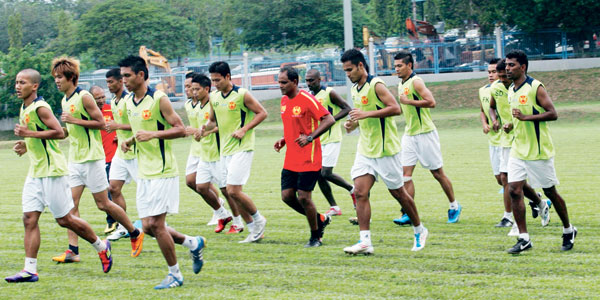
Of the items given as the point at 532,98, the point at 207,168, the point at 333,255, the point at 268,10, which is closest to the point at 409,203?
the point at 333,255

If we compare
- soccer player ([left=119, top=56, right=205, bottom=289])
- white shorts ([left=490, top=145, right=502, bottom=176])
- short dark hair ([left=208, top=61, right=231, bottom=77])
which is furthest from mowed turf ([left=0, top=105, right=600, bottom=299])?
short dark hair ([left=208, top=61, right=231, bottom=77])

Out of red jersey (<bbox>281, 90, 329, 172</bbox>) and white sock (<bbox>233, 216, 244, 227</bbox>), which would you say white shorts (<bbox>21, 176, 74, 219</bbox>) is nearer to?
red jersey (<bbox>281, 90, 329, 172</bbox>)

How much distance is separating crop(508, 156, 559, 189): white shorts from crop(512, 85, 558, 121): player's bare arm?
0.50 m

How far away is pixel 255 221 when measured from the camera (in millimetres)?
10008

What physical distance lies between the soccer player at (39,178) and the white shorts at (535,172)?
4.61 meters

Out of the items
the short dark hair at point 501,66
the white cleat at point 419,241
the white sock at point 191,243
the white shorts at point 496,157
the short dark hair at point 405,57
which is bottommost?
the white cleat at point 419,241

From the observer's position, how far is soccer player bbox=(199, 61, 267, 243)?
9930 mm

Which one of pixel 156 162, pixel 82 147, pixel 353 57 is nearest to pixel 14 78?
pixel 82 147

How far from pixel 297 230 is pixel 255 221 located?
1.05m

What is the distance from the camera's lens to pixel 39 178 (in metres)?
8.28

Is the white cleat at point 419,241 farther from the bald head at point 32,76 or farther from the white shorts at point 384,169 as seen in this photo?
the bald head at point 32,76

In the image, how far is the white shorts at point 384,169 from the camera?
911 cm

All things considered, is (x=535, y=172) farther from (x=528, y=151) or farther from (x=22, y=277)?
(x=22, y=277)

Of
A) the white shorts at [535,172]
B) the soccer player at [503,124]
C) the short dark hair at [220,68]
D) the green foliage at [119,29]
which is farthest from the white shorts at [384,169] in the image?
the green foliage at [119,29]
